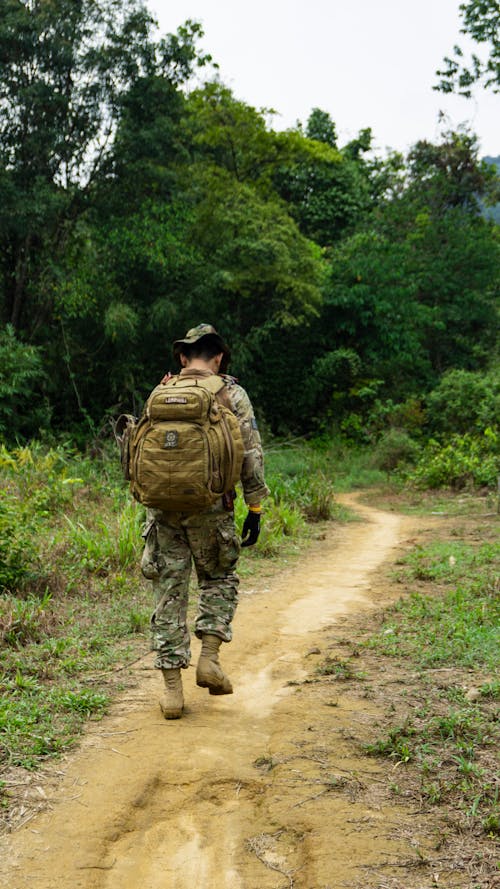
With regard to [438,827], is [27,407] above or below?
above

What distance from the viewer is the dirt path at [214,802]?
2.56 meters

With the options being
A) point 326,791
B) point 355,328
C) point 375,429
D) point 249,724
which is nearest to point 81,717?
point 249,724

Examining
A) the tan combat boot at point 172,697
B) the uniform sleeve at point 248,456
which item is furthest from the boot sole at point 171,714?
the uniform sleeve at point 248,456

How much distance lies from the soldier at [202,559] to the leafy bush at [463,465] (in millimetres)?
10596

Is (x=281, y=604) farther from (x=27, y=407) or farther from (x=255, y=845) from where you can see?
(x=27, y=407)

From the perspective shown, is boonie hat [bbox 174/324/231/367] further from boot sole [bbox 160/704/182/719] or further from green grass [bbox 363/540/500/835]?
green grass [bbox 363/540/500/835]

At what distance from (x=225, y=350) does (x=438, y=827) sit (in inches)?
94.3

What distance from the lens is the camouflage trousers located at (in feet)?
12.7

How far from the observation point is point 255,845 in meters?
2.72

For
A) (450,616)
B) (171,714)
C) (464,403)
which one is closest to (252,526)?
(171,714)

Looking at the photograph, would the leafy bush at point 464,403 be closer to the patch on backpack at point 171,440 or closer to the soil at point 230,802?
the soil at point 230,802

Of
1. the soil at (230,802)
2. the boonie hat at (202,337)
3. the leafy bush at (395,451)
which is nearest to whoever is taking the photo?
the soil at (230,802)

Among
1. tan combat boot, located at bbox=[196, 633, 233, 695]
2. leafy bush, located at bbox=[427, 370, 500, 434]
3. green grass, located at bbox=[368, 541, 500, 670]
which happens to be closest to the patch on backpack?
tan combat boot, located at bbox=[196, 633, 233, 695]

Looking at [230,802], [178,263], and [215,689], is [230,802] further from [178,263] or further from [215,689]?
[178,263]
